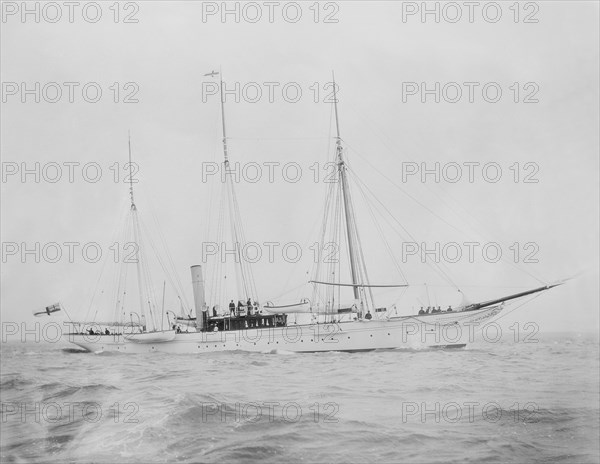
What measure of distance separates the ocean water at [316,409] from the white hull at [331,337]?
102 centimetres

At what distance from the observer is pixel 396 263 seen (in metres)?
6.69

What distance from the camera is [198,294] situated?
291 inches

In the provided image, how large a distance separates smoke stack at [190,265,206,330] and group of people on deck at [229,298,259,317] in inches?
16.7

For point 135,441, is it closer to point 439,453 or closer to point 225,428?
point 225,428

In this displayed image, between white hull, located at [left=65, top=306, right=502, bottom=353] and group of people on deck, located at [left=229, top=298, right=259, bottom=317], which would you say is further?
group of people on deck, located at [left=229, top=298, right=259, bottom=317]

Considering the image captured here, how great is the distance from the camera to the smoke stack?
7.00m

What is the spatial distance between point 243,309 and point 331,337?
5.24ft

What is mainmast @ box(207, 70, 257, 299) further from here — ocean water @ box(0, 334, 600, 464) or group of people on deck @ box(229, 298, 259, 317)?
ocean water @ box(0, 334, 600, 464)

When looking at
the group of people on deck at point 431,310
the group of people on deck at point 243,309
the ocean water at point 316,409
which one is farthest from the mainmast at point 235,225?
the group of people on deck at point 431,310

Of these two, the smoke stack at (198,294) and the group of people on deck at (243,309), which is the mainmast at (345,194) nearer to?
the group of people on deck at (243,309)

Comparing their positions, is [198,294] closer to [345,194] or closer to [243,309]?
[243,309]

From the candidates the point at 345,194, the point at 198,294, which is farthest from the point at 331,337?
the point at 345,194

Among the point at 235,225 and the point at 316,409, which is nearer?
the point at 316,409

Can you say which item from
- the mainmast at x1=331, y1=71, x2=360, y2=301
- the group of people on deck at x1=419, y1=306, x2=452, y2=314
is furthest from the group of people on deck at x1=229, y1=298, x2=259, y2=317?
the group of people on deck at x1=419, y1=306, x2=452, y2=314
